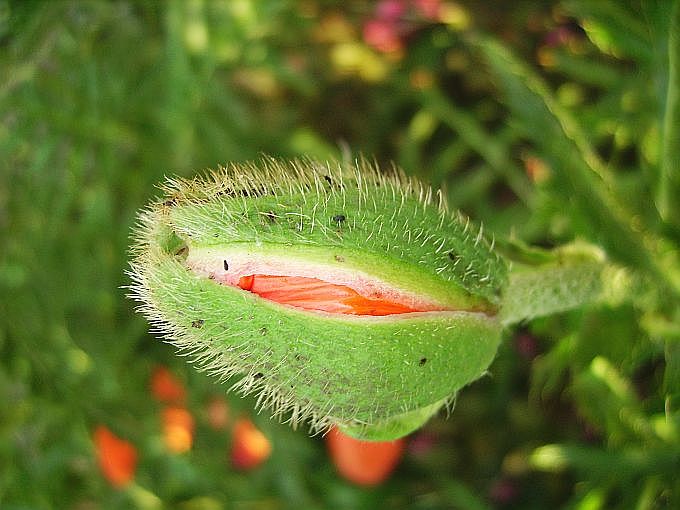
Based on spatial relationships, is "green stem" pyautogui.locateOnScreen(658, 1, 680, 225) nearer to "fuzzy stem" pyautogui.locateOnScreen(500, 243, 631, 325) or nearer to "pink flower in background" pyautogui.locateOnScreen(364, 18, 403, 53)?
"fuzzy stem" pyautogui.locateOnScreen(500, 243, 631, 325)

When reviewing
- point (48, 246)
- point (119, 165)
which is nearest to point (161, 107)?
point (119, 165)

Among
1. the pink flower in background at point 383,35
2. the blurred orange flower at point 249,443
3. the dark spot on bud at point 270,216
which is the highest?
the pink flower in background at point 383,35

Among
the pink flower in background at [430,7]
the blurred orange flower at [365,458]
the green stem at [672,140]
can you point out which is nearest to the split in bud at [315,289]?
the green stem at [672,140]

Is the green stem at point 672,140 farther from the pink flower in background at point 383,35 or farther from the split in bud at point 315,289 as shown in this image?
the pink flower in background at point 383,35

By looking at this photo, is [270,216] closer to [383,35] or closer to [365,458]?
[365,458]

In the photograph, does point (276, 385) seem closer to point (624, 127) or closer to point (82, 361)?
point (624, 127)

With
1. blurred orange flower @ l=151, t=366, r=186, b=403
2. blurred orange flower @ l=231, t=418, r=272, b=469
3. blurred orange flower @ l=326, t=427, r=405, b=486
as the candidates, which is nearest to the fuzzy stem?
blurred orange flower @ l=326, t=427, r=405, b=486
